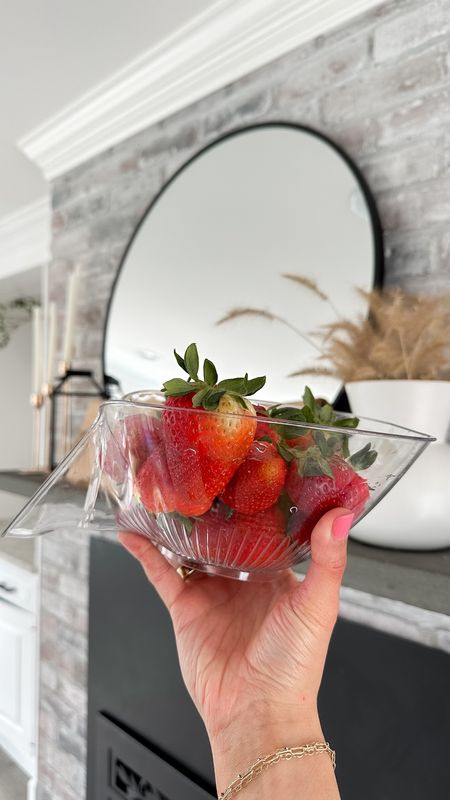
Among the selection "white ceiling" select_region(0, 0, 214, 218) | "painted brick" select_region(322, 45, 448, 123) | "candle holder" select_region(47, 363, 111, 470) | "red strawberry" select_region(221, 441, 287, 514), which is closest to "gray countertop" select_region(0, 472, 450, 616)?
"red strawberry" select_region(221, 441, 287, 514)

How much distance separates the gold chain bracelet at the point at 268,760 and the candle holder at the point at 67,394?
1.36 metres

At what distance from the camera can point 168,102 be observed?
5.67 ft

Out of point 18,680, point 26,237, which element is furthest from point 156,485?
point 26,237

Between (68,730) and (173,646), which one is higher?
(173,646)

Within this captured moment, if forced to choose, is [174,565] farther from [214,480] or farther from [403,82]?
[403,82]

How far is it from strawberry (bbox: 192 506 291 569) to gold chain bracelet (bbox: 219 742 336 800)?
0.17 metres

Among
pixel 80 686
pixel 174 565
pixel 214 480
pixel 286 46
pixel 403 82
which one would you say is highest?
pixel 286 46

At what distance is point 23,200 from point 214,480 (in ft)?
8.71

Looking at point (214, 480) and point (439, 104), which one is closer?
point (214, 480)

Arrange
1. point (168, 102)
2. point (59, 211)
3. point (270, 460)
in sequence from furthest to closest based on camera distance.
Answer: point (59, 211) < point (168, 102) < point (270, 460)

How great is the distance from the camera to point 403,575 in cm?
80

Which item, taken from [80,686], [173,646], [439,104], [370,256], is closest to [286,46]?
[439,104]

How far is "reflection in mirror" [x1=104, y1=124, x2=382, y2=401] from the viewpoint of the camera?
3.96ft

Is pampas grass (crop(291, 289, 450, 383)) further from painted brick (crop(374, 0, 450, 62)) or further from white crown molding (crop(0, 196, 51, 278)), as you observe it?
white crown molding (crop(0, 196, 51, 278))
